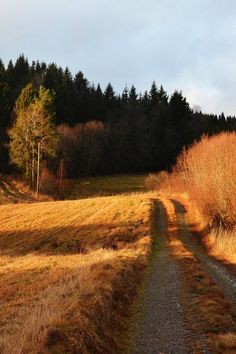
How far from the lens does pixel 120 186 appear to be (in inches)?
3017

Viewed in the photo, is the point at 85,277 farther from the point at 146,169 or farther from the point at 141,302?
the point at 146,169

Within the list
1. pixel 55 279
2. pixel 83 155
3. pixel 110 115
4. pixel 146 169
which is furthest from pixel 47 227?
pixel 110 115

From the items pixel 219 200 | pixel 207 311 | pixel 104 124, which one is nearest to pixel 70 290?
pixel 207 311

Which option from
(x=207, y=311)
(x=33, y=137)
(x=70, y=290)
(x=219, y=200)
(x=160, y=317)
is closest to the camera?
(x=160, y=317)

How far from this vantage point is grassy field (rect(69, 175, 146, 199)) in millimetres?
70625

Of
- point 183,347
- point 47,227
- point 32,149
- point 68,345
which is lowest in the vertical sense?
point 47,227

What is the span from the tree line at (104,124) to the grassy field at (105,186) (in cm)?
450

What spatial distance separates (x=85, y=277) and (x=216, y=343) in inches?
209

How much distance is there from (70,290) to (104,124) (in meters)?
91.9

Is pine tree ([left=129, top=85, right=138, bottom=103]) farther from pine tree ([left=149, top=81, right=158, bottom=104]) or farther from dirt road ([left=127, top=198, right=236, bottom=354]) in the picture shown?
dirt road ([left=127, top=198, right=236, bottom=354])

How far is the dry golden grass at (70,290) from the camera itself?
752 centimetres

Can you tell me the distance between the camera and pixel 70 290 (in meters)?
11.0

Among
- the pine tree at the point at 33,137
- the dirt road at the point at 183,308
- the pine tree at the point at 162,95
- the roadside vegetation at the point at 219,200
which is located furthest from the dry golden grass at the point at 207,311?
the pine tree at the point at 162,95

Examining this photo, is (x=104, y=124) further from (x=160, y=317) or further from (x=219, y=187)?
(x=160, y=317)
